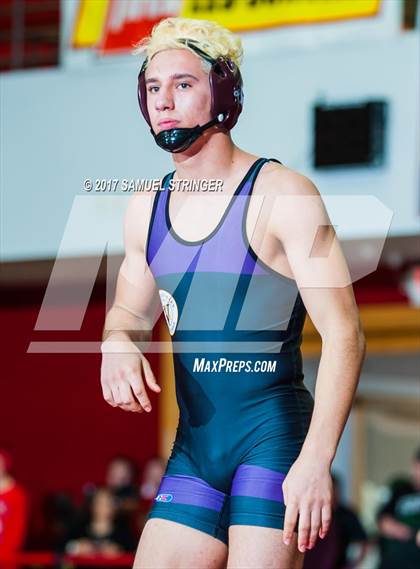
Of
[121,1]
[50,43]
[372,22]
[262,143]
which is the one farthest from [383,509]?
[50,43]

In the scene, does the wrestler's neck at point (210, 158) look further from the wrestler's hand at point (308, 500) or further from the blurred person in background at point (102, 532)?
the blurred person in background at point (102, 532)

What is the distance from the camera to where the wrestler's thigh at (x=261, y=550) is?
3174 millimetres

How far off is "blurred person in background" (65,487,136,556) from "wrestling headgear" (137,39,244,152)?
5544 mm

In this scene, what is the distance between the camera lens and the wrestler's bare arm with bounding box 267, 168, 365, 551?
3082 mm

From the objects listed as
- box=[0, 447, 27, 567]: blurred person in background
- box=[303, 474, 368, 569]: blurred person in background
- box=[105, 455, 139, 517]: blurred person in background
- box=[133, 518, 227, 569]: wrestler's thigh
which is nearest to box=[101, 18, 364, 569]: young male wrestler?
box=[133, 518, 227, 569]: wrestler's thigh

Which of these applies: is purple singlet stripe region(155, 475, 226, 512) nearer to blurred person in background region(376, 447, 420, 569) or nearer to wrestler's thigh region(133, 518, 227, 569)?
wrestler's thigh region(133, 518, 227, 569)

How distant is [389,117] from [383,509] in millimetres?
2609

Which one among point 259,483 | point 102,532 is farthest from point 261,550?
point 102,532

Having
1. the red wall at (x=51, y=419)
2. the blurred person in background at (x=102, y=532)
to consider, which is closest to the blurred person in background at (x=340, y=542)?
the blurred person in background at (x=102, y=532)

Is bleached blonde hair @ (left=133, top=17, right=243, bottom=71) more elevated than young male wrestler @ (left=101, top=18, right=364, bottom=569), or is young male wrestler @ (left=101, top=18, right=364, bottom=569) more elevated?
bleached blonde hair @ (left=133, top=17, right=243, bottom=71)

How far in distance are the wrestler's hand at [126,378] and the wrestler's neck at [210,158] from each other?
48 centimetres

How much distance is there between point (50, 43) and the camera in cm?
1092

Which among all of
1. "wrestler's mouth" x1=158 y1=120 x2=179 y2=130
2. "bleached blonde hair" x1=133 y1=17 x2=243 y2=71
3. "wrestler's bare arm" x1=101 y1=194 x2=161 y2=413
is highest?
"bleached blonde hair" x1=133 y1=17 x2=243 y2=71

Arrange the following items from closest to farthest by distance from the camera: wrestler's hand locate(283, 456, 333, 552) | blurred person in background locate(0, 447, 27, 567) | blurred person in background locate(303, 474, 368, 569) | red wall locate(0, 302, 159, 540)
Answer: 1. wrestler's hand locate(283, 456, 333, 552)
2. blurred person in background locate(303, 474, 368, 569)
3. blurred person in background locate(0, 447, 27, 567)
4. red wall locate(0, 302, 159, 540)
